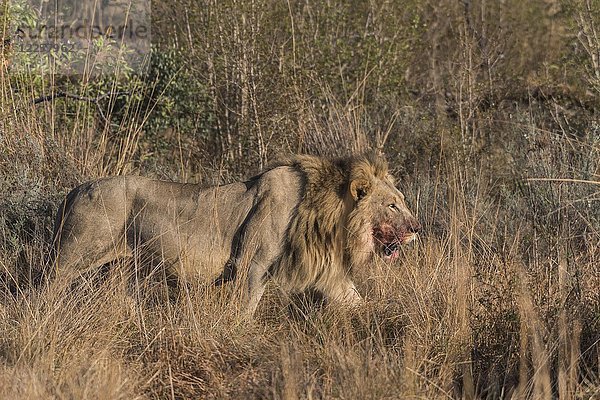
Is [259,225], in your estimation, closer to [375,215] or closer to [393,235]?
[375,215]

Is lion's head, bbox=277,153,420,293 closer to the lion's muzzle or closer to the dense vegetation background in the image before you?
the lion's muzzle

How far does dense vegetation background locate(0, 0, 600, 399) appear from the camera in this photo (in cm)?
489

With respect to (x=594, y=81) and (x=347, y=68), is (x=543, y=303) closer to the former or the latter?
(x=594, y=81)

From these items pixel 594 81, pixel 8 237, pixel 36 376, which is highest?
pixel 594 81

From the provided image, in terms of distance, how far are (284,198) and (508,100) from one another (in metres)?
5.02

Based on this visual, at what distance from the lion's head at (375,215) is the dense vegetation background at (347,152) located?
7.8 inches

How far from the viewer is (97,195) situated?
21.0 feet

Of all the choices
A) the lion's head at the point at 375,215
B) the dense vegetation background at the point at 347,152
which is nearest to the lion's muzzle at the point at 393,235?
the lion's head at the point at 375,215

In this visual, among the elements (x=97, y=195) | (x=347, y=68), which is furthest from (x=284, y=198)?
(x=347, y=68)

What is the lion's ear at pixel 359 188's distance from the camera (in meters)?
6.43

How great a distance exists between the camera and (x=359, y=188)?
6465 millimetres

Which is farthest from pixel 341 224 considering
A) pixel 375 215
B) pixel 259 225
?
pixel 259 225

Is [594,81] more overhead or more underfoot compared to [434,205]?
more overhead

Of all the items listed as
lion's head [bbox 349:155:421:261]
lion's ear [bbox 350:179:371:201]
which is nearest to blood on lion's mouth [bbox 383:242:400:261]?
lion's head [bbox 349:155:421:261]
